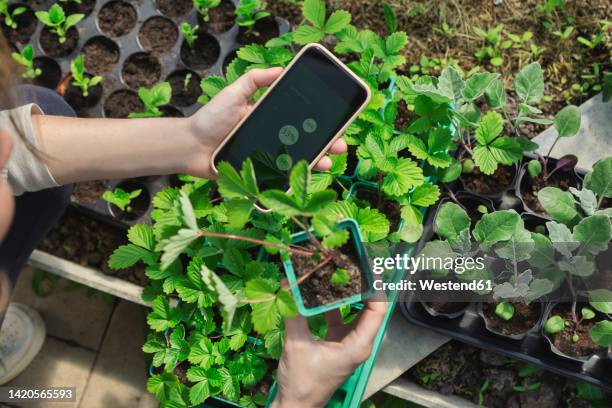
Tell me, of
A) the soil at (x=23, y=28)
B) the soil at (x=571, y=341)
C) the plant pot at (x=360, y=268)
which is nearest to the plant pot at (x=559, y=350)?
the soil at (x=571, y=341)

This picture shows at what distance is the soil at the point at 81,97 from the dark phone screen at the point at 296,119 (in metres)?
0.68

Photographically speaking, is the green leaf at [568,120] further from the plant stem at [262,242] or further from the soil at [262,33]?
the soil at [262,33]

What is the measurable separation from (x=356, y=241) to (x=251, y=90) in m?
0.45

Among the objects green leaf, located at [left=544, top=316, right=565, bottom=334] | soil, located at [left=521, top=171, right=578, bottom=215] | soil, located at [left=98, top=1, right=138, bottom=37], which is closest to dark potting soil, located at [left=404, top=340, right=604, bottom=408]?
green leaf, located at [left=544, top=316, right=565, bottom=334]

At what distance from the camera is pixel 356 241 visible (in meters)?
1.08

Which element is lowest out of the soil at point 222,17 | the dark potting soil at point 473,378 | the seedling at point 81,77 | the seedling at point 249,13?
the dark potting soil at point 473,378

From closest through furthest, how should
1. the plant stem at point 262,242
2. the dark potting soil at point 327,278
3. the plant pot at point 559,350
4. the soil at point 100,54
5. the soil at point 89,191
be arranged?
the plant stem at point 262,242, the dark potting soil at point 327,278, the plant pot at point 559,350, the soil at point 89,191, the soil at point 100,54

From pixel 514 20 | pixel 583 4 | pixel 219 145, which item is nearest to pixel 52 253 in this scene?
pixel 219 145

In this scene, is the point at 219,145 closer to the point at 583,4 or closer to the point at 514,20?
the point at 514,20

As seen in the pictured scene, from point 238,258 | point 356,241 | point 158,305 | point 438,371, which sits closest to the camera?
point 356,241

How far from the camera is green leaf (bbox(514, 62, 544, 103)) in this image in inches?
51.7

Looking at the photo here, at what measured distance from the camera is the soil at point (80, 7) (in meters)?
1.82

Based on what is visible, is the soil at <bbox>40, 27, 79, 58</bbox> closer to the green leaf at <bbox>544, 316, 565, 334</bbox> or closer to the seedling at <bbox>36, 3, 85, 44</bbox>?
the seedling at <bbox>36, 3, 85, 44</bbox>

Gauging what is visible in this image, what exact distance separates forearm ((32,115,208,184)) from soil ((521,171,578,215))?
2.67 feet
